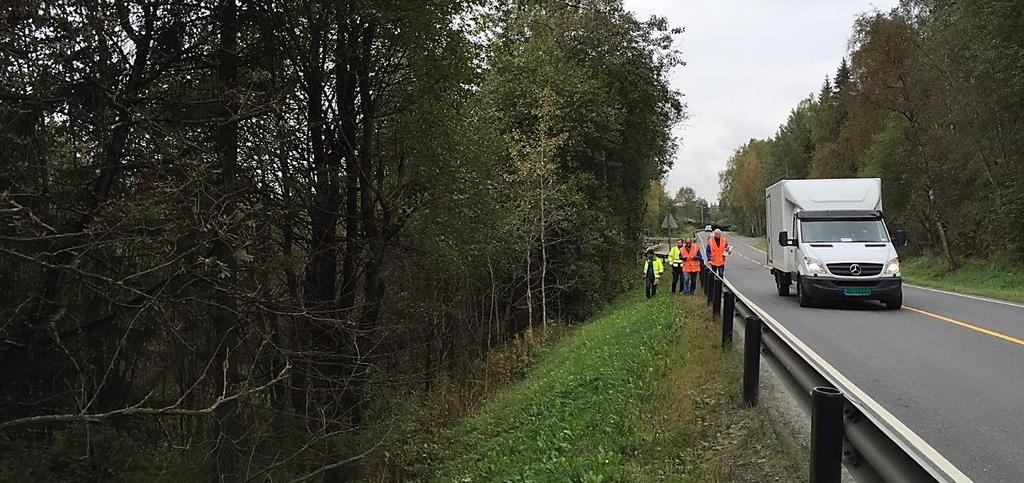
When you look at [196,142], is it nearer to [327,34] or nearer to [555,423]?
[327,34]

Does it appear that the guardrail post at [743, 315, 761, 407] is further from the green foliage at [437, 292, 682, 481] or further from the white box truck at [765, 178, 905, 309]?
the white box truck at [765, 178, 905, 309]

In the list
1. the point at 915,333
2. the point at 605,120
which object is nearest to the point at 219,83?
the point at 915,333

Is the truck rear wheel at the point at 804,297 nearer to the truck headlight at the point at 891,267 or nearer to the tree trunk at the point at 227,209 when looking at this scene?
the truck headlight at the point at 891,267

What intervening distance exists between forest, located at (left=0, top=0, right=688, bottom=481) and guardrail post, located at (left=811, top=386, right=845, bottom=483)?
161 inches

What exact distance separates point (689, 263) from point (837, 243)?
14.9ft

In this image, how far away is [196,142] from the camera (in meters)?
5.74

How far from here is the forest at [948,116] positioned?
22.8m

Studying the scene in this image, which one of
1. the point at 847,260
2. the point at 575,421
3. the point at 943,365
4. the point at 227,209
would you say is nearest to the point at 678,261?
the point at 847,260

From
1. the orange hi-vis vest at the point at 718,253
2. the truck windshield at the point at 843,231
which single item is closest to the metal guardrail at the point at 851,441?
the truck windshield at the point at 843,231

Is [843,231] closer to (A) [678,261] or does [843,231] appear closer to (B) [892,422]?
(A) [678,261]

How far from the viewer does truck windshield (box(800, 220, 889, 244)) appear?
525 inches

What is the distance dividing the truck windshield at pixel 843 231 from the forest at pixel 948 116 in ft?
41.0

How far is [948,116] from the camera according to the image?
2680cm

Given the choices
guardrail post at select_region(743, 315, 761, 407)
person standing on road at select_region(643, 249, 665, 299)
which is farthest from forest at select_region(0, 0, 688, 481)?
person standing on road at select_region(643, 249, 665, 299)
